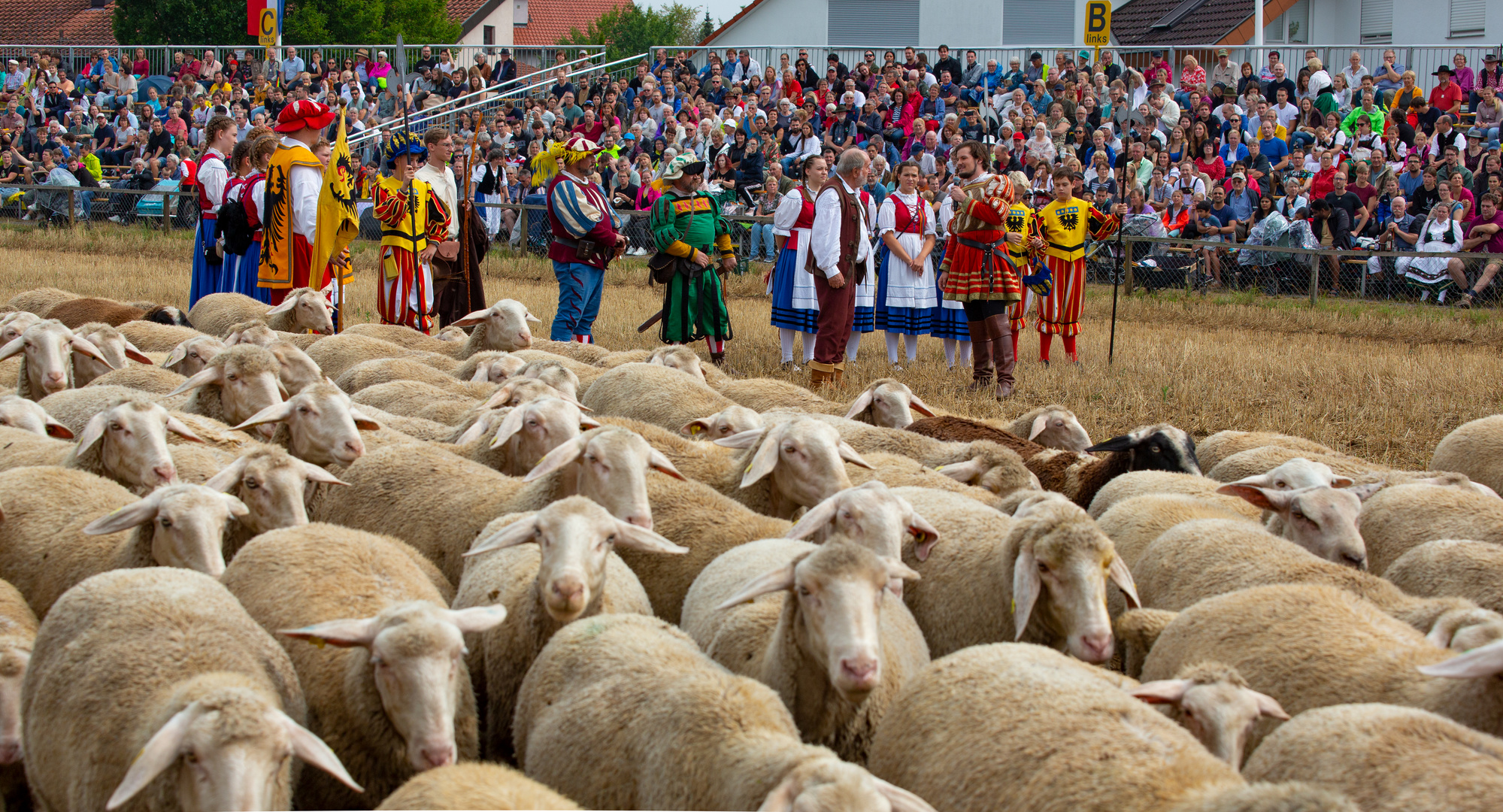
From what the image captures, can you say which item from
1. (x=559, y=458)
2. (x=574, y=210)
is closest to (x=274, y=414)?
(x=559, y=458)

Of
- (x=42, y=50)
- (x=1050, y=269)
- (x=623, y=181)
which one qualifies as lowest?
(x=1050, y=269)

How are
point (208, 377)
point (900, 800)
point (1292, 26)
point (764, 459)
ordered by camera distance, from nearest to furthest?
point (900, 800), point (764, 459), point (208, 377), point (1292, 26)

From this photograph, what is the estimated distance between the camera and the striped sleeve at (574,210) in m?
9.39

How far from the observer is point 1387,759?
8.94 feet

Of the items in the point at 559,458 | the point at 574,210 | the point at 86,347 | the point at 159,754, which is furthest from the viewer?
the point at 574,210

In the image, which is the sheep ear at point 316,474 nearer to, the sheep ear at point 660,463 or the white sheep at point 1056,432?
the sheep ear at point 660,463

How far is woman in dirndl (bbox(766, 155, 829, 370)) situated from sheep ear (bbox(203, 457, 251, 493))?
5807mm

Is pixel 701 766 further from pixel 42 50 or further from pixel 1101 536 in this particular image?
pixel 42 50

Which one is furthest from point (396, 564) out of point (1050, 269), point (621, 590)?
point (1050, 269)

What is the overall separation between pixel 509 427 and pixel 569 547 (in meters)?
1.80

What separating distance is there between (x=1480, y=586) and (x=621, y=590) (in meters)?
2.71

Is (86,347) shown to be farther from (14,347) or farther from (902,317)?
(902,317)

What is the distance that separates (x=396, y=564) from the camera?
401 cm

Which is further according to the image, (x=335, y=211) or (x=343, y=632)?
(x=335, y=211)
